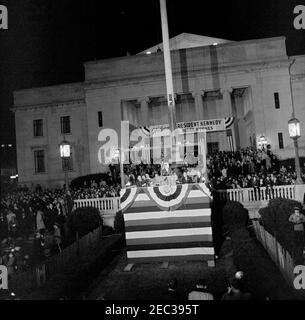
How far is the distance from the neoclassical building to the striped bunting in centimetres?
1894

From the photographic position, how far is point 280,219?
13578mm

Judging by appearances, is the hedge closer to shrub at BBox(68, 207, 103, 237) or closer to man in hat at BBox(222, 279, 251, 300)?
man in hat at BBox(222, 279, 251, 300)

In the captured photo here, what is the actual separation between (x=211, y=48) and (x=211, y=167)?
16.4 m

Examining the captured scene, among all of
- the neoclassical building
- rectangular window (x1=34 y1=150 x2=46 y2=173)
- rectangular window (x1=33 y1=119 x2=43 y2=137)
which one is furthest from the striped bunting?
rectangular window (x1=33 y1=119 x2=43 y2=137)

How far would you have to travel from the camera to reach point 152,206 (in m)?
11.1

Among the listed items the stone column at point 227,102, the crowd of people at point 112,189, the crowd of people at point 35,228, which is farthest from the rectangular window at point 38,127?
the crowd of people at point 35,228

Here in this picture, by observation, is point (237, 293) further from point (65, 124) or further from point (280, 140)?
point (65, 124)

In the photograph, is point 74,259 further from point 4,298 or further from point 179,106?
point 179,106

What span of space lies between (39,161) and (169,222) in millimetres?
32489

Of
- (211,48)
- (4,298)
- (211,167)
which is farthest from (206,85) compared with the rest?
(4,298)

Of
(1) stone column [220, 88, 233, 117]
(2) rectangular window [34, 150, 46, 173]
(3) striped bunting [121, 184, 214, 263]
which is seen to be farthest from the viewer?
(2) rectangular window [34, 150, 46, 173]

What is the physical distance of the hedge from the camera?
12.1 m

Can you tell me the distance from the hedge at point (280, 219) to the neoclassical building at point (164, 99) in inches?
601

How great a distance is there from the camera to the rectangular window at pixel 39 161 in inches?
1601
